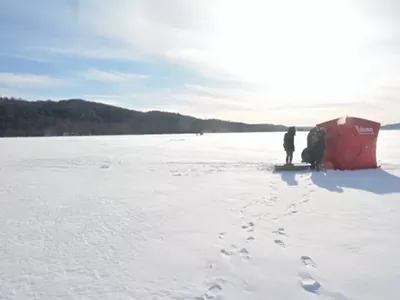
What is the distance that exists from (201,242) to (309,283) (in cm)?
152

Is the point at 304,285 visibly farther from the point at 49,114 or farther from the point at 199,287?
the point at 49,114

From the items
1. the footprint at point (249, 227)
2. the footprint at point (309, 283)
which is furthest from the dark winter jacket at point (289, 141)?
the footprint at point (309, 283)

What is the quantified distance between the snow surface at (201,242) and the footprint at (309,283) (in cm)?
1

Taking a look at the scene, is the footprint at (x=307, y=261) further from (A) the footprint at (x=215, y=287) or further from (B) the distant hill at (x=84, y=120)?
(B) the distant hill at (x=84, y=120)

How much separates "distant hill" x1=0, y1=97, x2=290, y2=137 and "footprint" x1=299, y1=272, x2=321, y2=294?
266 ft

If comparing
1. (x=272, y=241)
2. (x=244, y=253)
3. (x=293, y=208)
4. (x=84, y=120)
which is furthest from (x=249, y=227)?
(x=84, y=120)

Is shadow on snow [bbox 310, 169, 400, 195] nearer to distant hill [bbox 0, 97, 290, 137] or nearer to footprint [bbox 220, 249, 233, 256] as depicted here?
footprint [bbox 220, 249, 233, 256]

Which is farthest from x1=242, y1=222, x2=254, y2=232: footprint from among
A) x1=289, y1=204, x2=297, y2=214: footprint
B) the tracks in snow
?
x1=289, y1=204, x2=297, y2=214: footprint

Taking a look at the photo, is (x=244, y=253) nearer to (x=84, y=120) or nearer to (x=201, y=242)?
(x=201, y=242)

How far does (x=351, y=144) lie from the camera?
11.2m

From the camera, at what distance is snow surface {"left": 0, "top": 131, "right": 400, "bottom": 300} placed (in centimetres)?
312

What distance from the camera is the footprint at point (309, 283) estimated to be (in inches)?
120

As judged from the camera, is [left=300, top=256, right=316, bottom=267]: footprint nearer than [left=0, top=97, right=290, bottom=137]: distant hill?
Yes

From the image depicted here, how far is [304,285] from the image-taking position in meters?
3.10
